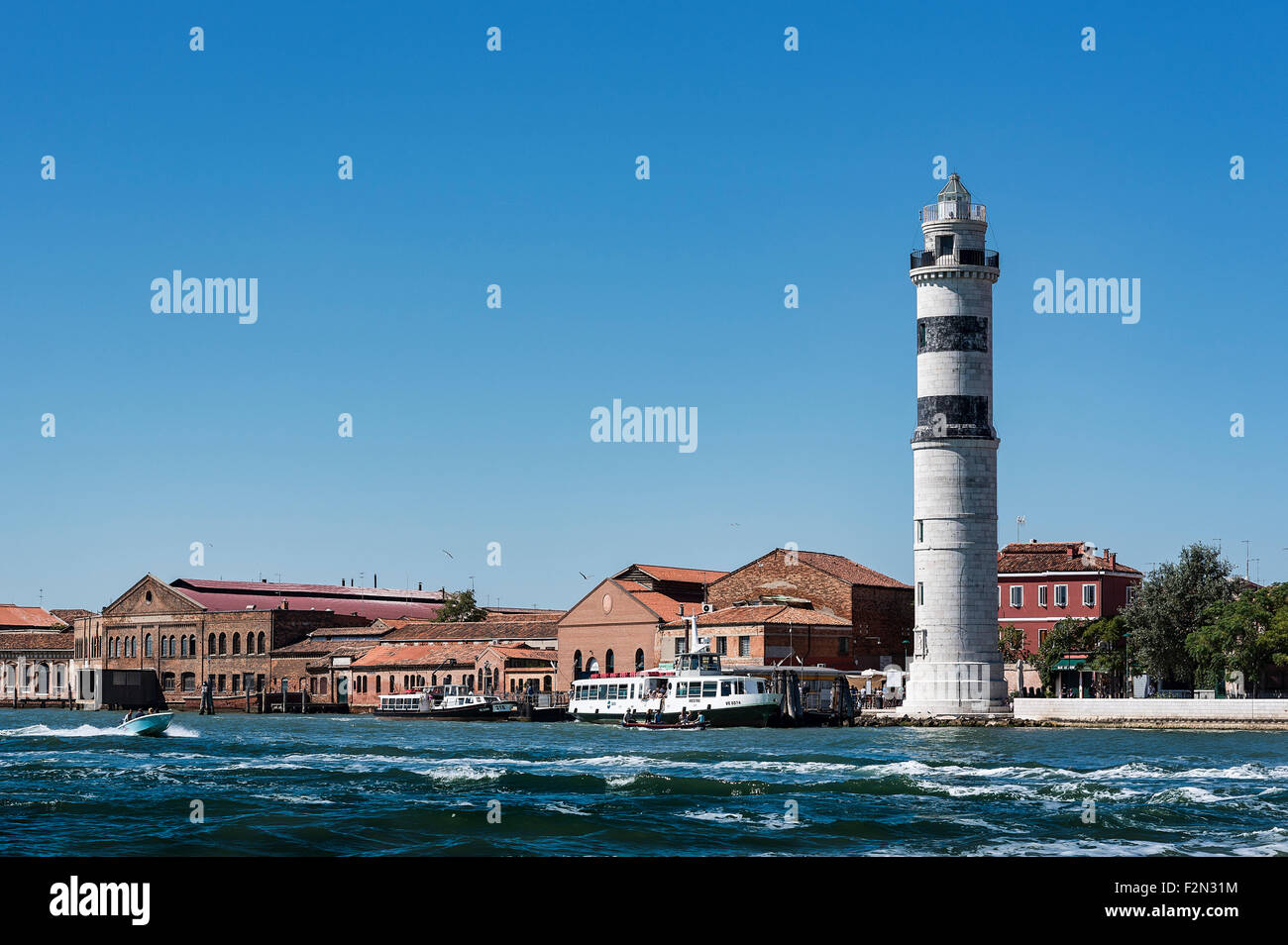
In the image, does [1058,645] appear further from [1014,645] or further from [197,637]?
[197,637]

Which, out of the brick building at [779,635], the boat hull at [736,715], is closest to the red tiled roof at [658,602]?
the brick building at [779,635]

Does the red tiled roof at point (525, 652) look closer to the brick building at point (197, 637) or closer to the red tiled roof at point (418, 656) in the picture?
the red tiled roof at point (418, 656)

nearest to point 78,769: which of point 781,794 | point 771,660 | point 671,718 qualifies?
point 781,794

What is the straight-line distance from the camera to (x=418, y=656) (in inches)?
3627

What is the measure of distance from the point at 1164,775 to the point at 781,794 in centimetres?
965

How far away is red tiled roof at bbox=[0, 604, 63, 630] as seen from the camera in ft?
416

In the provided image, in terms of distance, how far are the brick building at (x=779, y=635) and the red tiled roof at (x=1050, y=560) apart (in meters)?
9.09

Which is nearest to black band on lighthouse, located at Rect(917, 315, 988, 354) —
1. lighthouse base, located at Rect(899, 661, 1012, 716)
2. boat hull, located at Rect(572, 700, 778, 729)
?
lighthouse base, located at Rect(899, 661, 1012, 716)

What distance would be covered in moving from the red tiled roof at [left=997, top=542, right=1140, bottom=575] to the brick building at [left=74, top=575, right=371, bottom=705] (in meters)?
47.0

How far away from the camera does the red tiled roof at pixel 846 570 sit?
8045 cm

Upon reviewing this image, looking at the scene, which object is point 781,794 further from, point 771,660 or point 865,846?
point 771,660

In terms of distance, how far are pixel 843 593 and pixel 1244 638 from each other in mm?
22518

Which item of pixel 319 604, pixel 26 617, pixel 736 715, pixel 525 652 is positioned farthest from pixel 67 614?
pixel 736 715

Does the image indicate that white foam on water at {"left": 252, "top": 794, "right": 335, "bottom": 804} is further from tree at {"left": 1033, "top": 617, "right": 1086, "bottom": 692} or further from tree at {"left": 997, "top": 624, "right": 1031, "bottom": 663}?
tree at {"left": 997, "top": 624, "right": 1031, "bottom": 663}
